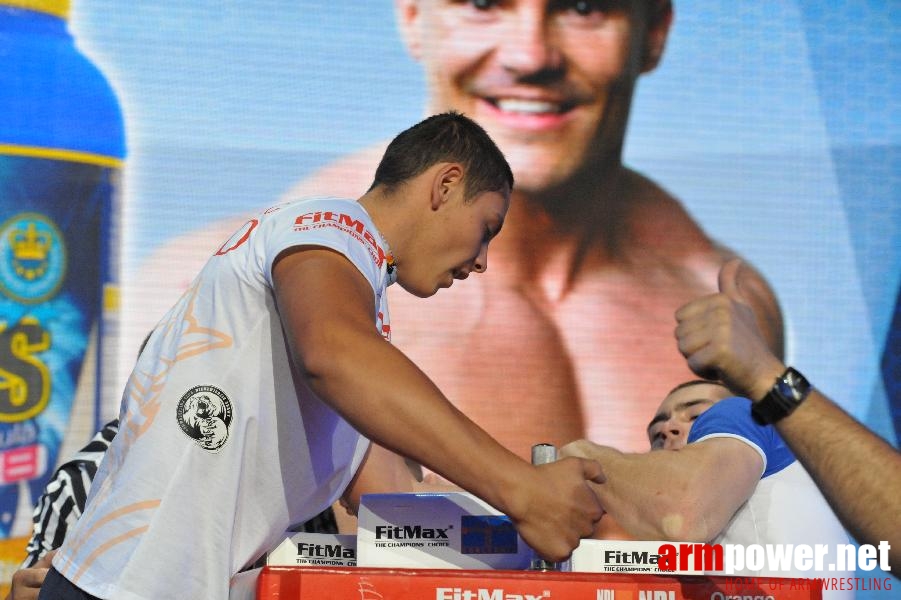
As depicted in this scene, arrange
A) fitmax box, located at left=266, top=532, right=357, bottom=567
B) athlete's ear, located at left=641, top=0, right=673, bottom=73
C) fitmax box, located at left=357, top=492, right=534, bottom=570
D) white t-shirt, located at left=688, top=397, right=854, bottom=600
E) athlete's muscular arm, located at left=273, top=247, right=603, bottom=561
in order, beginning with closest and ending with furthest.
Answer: athlete's muscular arm, located at left=273, top=247, right=603, bottom=561
fitmax box, located at left=357, top=492, right=534, bottom=570
fitmax box, located at left=266, top=532, right=357, bottom=567
white t-shirt, located at left=688, top=397, right=854, bottom=600
athlete's ear, located at left=641, top=0, right=673, bottom=73

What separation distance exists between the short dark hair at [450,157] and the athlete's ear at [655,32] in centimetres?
269

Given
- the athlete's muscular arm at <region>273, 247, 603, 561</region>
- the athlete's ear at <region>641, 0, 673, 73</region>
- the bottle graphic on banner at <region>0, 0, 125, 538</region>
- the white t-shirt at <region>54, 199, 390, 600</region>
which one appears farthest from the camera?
the athlete's ear at <region>641, 0, 673, 73</region>

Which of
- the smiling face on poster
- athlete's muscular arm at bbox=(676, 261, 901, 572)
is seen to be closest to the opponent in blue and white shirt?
athlete's muscular arm at bbox=(676, 261, 901, 572)

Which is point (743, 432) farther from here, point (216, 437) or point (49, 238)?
point (49, 238)

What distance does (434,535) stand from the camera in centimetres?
158

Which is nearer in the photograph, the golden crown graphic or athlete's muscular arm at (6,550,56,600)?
athlete's muscular arm at (6,550,56,600)

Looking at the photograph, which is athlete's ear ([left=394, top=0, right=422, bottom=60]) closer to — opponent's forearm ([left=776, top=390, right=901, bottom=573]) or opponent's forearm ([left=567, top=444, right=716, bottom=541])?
opponent's forearm ([left=567, top=444, right=716, bottom=541])

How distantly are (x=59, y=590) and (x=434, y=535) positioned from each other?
1.81ft

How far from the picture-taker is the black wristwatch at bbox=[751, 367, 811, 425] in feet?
4.02

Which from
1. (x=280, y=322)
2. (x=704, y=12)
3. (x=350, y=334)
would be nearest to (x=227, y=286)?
(x=280, y=322)

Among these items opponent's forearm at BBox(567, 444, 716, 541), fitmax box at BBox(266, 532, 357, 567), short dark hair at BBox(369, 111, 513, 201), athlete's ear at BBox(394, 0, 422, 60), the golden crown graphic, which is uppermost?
athlete's ear at BBox(394, 0, 422, 60)

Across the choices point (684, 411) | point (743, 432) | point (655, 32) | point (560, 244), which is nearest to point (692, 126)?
point (655, 32)

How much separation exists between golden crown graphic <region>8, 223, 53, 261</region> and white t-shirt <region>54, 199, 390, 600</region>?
229 cm

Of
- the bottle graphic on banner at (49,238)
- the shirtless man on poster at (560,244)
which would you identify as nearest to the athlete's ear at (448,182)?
the shirtless man on poster at (560,244)
